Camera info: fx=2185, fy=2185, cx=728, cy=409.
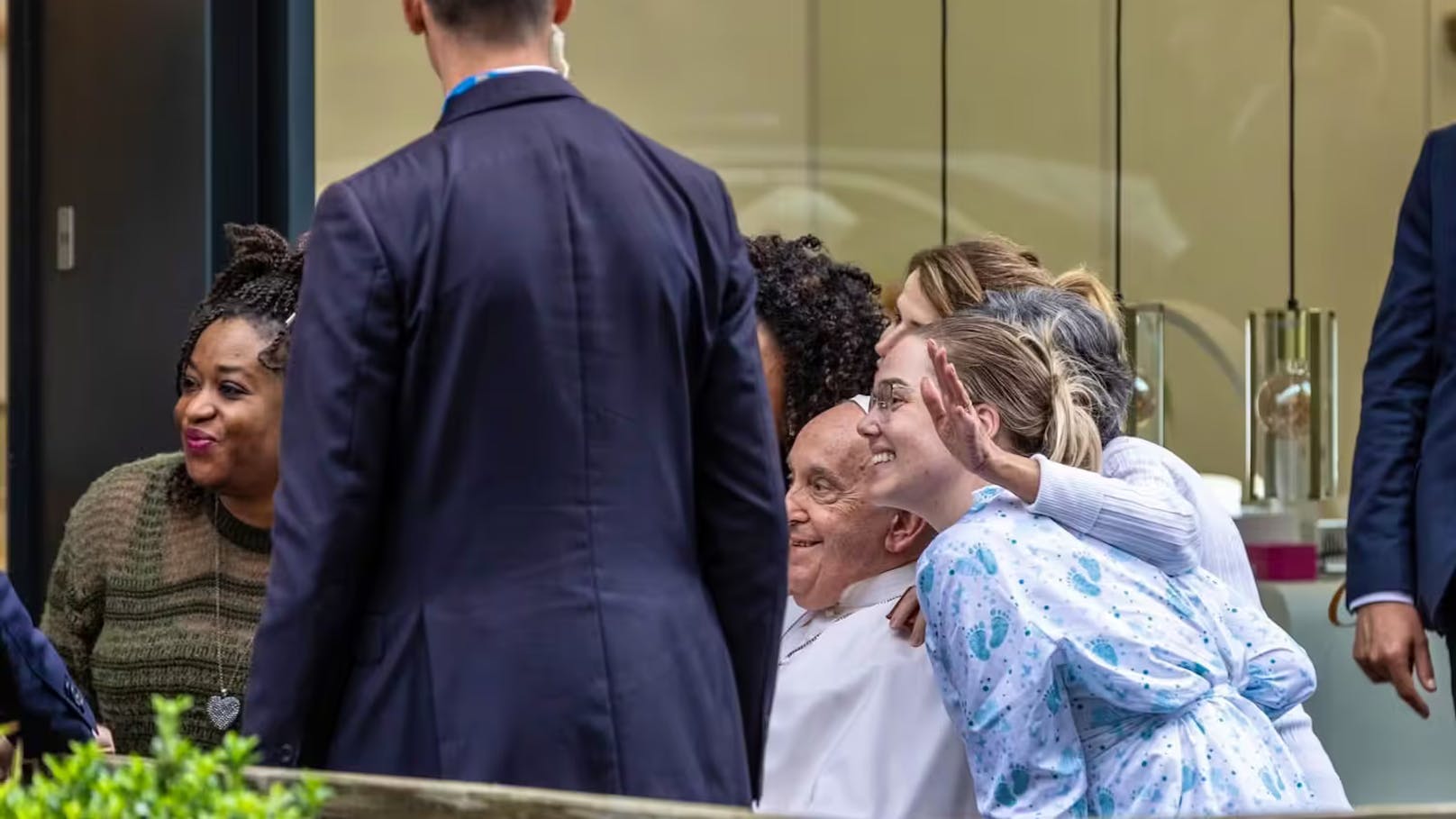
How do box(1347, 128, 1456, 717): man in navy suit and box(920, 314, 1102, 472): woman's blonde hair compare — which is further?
box(1347, 128, 1456, 717): man in navy suit

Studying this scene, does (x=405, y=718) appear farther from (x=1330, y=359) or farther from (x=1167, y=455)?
(x=1330, y=359)

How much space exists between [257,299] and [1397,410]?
1642 millimetres

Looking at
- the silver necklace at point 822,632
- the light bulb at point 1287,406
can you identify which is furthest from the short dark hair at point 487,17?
the light bulb at point 1287,406

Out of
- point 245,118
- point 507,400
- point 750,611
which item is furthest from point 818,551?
point 245,118

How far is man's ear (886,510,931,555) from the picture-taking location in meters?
2.88

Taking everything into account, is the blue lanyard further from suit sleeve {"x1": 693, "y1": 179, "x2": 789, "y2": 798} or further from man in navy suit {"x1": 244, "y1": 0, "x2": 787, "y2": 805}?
suit sleeve {"x1": 693, "y1": 179, "x2": 789, "y2": 798}

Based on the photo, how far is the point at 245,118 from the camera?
431 centimetres

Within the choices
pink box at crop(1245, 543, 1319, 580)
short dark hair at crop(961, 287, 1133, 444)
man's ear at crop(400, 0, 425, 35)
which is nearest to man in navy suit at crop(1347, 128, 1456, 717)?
short dark hair at crop(961, 287, 1133, 444)

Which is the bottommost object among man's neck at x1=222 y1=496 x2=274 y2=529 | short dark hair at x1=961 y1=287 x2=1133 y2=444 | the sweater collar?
the sweater collar

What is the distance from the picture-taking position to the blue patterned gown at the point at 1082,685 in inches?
89.7

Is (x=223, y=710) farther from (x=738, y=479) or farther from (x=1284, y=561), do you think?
(x=1284, y=561)

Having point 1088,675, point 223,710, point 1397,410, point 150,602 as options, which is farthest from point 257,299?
point 1397,410

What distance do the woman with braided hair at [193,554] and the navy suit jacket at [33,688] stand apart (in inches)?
27.6

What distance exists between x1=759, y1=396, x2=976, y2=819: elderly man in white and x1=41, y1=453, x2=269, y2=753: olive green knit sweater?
0.79 metres
